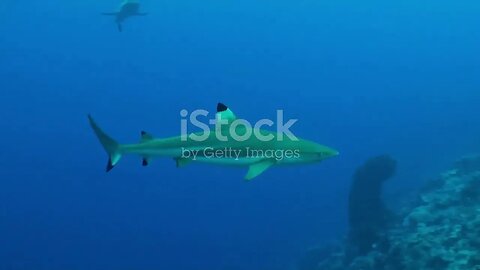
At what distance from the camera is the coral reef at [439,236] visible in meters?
11.0

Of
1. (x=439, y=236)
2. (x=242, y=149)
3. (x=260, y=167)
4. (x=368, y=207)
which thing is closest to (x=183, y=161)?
(x=242, y=149)

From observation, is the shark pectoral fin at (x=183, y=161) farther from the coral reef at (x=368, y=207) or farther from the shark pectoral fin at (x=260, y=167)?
the coral reef at (x=368, y=207)

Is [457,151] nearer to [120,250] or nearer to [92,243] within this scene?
[120,250]

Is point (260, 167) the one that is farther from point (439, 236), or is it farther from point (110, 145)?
point (439, 236)

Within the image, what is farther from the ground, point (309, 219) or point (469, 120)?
point (469, 120)

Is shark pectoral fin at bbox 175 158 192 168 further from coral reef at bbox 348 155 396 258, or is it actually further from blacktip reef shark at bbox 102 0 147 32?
blacktip reef shark at bbox 102 0 147 32

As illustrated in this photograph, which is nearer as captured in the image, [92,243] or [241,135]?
[241,135]

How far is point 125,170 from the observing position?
71625 mm

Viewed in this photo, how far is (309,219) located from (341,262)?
1860 centimetres

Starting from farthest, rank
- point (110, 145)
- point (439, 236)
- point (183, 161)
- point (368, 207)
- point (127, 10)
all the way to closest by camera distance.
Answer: point (127, 10), point (368, 207), point (439, 236), point (110, 145), point (183, 161)

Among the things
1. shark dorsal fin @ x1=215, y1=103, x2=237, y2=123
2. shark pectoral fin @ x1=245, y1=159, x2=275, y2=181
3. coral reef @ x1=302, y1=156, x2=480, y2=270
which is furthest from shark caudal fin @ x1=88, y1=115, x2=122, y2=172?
coral reef @ x1=302, y1=156, x2=480, y2=270

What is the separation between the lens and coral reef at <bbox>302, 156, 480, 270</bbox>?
10961 millimetres

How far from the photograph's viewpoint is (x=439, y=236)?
1178cm

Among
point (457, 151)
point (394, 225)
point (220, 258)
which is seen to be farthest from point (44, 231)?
point (394, 225)
